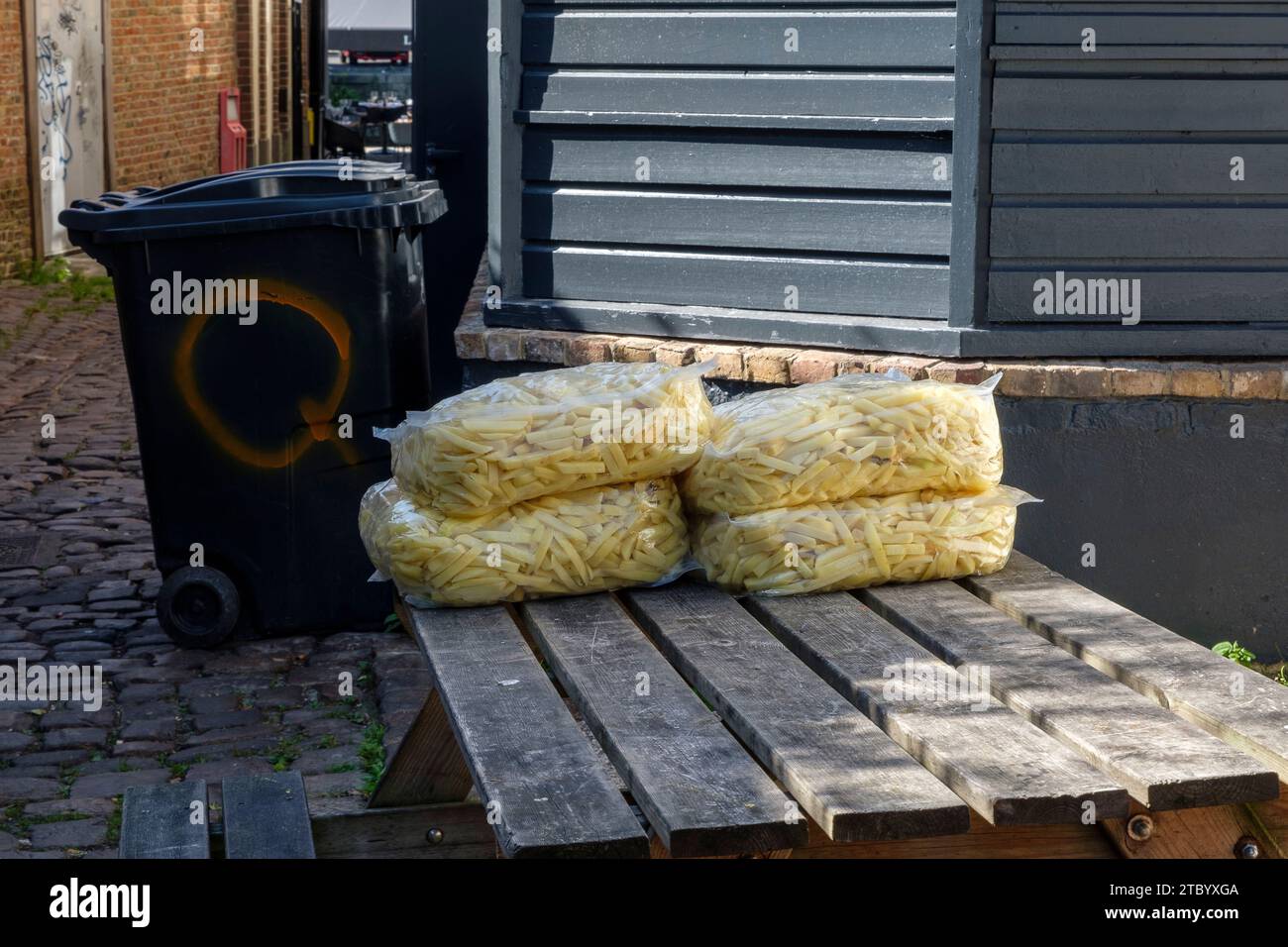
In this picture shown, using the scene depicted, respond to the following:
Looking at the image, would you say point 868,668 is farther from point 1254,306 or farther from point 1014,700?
point 1254,306

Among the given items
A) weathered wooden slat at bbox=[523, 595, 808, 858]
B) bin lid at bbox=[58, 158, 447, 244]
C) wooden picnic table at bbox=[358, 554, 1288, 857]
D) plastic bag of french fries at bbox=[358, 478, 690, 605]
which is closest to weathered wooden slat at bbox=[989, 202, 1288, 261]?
bin lid at bbox=[58, 158, 447, 244]

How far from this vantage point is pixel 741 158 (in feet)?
18.5

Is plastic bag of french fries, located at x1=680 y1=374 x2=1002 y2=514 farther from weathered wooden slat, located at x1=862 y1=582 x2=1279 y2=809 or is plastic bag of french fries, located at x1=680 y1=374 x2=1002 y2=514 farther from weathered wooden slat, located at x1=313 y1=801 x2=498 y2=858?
weathered wooden slat, located at x1=313 y1=801 x2=498 y2=858

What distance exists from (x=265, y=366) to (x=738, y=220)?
1686 millimetres

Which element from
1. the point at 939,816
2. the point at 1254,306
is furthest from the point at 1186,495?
the point at 939,816

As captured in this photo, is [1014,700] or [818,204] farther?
[818,204]

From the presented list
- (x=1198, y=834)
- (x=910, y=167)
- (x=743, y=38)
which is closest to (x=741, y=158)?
(x=743, y=38)

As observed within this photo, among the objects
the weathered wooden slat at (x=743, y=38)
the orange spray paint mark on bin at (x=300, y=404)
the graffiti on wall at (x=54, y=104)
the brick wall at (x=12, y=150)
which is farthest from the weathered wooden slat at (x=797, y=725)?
the graffiti on wall at (x=54, y=104)

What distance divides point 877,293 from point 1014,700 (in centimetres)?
299

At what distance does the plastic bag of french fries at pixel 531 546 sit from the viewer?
3.24 m

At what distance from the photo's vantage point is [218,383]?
5312 mm

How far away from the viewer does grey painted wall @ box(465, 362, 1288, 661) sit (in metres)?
5.29

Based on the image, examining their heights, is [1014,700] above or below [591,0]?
below

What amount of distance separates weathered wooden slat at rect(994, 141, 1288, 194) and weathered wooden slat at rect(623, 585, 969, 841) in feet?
8.02
